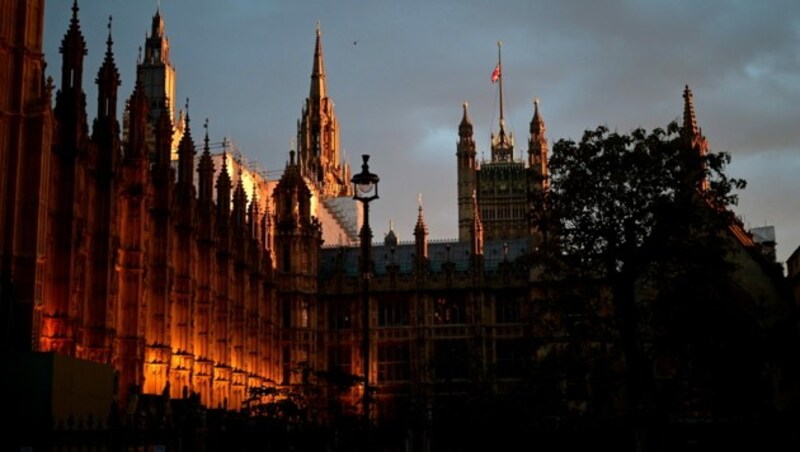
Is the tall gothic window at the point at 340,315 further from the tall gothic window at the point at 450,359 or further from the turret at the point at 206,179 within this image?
the turret at the point at 206,179

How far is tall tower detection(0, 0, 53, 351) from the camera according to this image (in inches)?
1303

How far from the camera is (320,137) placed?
122m

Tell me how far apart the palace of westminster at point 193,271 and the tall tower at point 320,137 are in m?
16.3

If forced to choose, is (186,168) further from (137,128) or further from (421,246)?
(421,246)

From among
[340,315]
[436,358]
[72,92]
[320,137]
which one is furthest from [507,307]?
[320,137]

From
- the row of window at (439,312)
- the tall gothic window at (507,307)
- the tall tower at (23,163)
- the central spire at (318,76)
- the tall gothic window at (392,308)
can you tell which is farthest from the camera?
the central spire at (318,76)

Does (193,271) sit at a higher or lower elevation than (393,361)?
higher

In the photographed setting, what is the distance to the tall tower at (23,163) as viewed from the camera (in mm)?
33094

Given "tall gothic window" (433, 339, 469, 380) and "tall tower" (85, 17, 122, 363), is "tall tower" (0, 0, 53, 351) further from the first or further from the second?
"tall gothic window" (433, 339, 469, 380)

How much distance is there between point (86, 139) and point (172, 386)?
14226 mm

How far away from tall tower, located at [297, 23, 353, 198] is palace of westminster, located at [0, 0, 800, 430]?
53.4ft

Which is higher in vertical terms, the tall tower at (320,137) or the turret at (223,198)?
the tall tower at (320,137)

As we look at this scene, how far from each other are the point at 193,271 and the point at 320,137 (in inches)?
2765

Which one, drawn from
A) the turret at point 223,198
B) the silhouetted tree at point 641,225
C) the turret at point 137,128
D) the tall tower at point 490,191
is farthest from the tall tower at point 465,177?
the silhouetted tree at point 641,225
